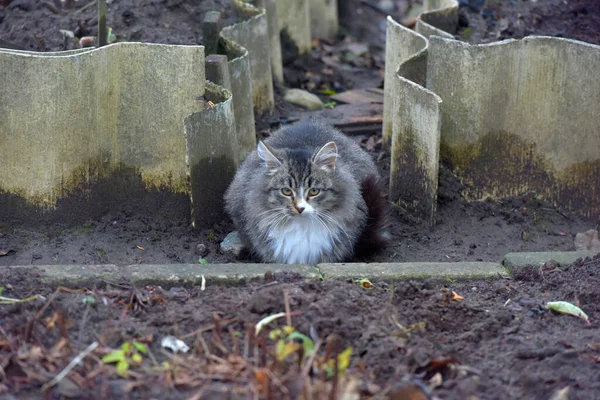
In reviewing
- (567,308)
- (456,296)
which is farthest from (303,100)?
(567,308)

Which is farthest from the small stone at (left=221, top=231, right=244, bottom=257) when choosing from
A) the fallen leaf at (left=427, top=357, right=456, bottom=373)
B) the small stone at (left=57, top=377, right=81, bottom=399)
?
the small stone at (left=57, top=377, right=81, bottom=399)

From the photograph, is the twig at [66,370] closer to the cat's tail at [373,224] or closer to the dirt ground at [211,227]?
the dirt ground at [211,227]

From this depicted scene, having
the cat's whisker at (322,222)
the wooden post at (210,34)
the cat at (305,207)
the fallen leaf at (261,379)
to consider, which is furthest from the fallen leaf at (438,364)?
the wooden post at (210,34)

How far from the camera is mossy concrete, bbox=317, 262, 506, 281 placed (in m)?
4.30

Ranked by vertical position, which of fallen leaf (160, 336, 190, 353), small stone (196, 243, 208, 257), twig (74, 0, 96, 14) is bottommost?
small stone (196, 243, 208, 257)

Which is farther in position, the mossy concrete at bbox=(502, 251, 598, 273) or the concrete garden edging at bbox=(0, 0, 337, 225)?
the concrete garden edging at bbox=(0, 0, 337, 225)

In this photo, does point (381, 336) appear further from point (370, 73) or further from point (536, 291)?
point (370, 73)

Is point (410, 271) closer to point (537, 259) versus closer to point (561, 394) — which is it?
point (537, 259)

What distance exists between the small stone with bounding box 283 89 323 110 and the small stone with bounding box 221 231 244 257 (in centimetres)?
262

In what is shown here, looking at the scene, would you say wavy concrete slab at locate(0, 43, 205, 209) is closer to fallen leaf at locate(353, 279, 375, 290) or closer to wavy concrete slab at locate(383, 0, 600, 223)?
wavy concrete slab at locate(383, 0, 600, 223)

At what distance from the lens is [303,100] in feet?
25.7

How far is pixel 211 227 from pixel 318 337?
7.32 feet

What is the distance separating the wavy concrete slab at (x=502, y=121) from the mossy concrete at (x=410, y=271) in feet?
3.71

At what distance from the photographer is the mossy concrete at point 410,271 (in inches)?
169
